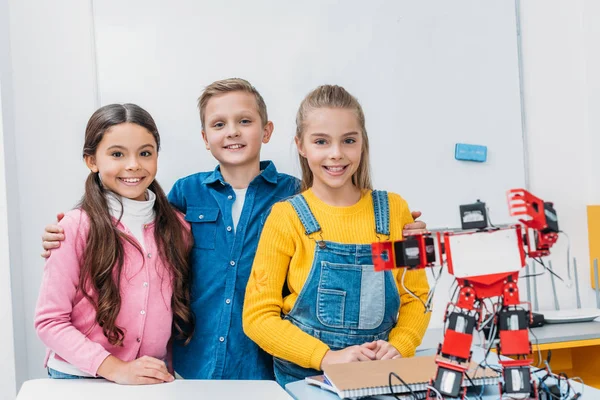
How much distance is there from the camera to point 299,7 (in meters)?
2.42

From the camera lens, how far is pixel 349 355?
4.33ft

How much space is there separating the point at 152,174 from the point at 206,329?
0.48m

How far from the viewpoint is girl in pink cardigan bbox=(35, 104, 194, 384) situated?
144cm

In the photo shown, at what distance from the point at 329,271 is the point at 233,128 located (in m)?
0.58

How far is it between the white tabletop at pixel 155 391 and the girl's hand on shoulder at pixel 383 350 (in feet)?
0.82

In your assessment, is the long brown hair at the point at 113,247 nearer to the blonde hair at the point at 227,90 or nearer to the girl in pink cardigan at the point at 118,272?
the girl in pink cardigan at the point at 118,272

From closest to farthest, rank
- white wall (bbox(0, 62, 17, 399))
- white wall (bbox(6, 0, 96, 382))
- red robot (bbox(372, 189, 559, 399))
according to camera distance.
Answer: red robot (bbox(372, 189, 559, 399)), white wall (bbox(0, 62, 17, 399)), white wall (bbox(6, 0, 96, 382))

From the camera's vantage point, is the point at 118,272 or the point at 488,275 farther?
the point at 118,272

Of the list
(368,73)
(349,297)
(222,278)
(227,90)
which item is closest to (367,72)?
(368,73)

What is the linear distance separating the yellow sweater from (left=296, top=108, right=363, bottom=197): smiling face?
3.4 inches

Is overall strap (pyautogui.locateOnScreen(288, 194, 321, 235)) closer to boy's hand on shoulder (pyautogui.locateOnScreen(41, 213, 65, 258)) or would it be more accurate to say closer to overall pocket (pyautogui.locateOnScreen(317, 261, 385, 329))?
overall pocket (pyautogui.locateOnScreen(317, 261, 385, 329))

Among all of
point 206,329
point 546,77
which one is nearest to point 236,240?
point 206,329

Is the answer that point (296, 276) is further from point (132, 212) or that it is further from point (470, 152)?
point (470, 152)

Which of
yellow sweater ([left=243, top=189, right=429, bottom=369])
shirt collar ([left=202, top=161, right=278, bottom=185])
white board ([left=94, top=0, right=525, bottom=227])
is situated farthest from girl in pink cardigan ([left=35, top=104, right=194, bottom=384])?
white board ([left=94, top=0, right=525, bottom=227])
